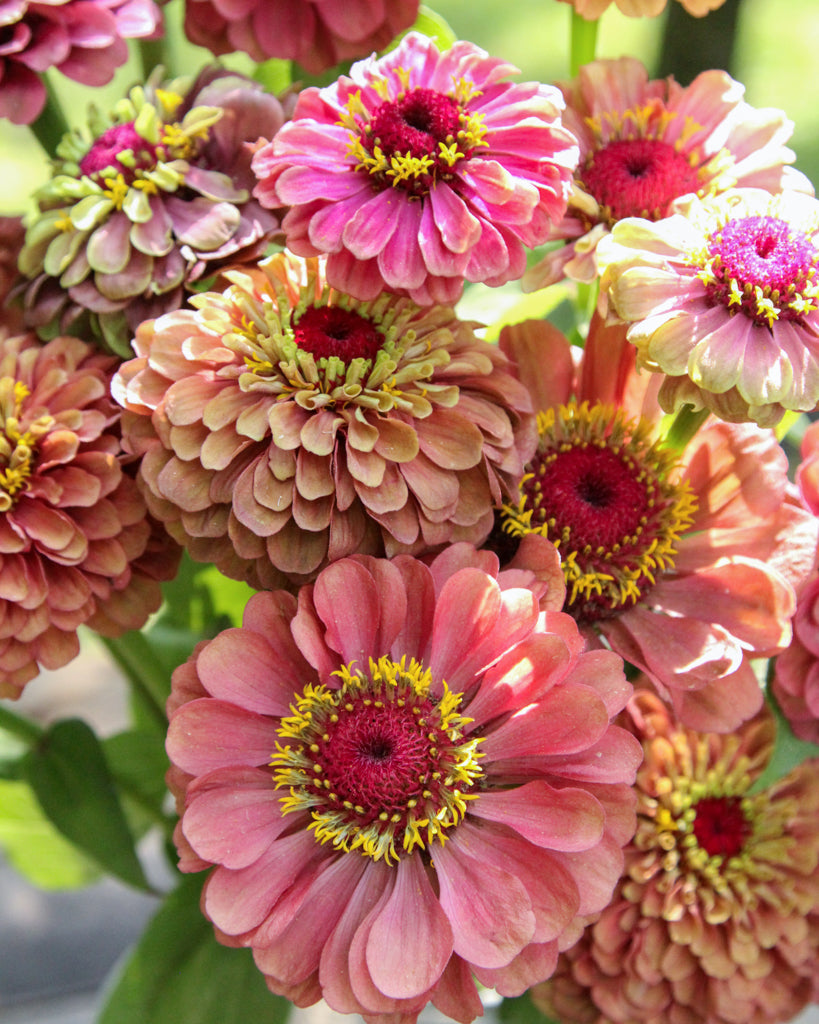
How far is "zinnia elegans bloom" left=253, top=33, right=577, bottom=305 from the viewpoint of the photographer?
0.31m

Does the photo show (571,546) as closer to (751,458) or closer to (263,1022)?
(751,458)

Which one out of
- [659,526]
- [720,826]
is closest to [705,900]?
[720,826]

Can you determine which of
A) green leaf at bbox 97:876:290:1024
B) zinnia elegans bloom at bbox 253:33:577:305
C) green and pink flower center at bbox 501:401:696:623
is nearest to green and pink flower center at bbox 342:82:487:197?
zinnia elegans bloom at bbox 253:33:577:305

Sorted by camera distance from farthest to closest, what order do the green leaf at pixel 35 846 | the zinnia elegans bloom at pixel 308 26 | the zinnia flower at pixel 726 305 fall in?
the green leaf at pixel 35 846, the zinnia elegans bloom at pixel 308 26, the zinnia flower at pixel 726 305

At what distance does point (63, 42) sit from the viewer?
374 millimetres

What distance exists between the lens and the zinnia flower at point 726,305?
29 cm

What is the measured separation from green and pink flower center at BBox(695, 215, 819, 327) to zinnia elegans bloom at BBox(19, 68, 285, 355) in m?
0.16

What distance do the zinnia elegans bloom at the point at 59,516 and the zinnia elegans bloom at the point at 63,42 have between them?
10cm

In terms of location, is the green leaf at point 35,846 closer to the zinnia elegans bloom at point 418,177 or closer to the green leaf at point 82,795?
the green leaf at point 82,795

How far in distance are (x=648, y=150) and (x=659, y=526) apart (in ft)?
0.45

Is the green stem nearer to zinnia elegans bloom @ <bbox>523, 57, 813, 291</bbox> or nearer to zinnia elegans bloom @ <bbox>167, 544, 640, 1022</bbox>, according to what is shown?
zinnia elegans bloom @ <bbox>523, 57, 813, 291</bbox>

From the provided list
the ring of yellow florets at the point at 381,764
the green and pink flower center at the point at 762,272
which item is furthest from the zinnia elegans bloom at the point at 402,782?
the green and pink flower center at the point at 762,272

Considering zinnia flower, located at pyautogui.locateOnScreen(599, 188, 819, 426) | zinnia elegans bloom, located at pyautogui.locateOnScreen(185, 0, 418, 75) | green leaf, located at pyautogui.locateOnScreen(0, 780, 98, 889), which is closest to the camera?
zinnia flower, located at pyautogui.locateOnScreen(599, 188, 819, 426)

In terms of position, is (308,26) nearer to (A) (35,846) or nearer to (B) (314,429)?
(B) (314,429)
